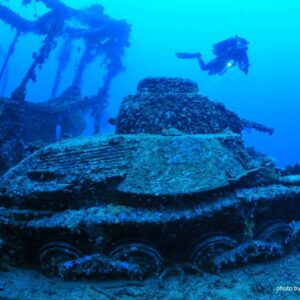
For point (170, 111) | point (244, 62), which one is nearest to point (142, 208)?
point (170, 111)

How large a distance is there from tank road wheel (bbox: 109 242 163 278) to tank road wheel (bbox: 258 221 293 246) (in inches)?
77.1

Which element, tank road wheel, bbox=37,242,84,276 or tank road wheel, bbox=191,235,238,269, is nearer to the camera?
tank road wheel, bbox=37,242,84,276

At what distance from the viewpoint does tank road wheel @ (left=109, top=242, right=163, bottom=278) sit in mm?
4996

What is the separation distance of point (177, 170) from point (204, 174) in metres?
0.48

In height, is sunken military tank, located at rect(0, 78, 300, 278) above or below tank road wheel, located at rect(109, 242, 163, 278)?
above

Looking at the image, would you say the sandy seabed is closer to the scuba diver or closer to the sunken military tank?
the sunken military tank

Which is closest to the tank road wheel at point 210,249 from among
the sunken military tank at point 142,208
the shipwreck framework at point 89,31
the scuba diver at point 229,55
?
the sunken military tank at point 142,208

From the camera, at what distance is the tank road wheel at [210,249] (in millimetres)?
5176

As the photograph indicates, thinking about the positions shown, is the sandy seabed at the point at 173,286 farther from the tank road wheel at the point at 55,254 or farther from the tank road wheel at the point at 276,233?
the tank road wheel at the point at 276,233

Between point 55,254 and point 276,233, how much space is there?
384 centimetres

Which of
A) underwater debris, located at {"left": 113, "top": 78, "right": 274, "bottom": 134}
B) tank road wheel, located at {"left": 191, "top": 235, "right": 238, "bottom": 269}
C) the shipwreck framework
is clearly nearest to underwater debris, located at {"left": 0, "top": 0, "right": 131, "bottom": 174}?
the shipwreck framework

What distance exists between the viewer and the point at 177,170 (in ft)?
18.5

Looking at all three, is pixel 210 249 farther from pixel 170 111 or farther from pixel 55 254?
pixel 170 111

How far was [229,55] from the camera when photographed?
1239 centimetres
